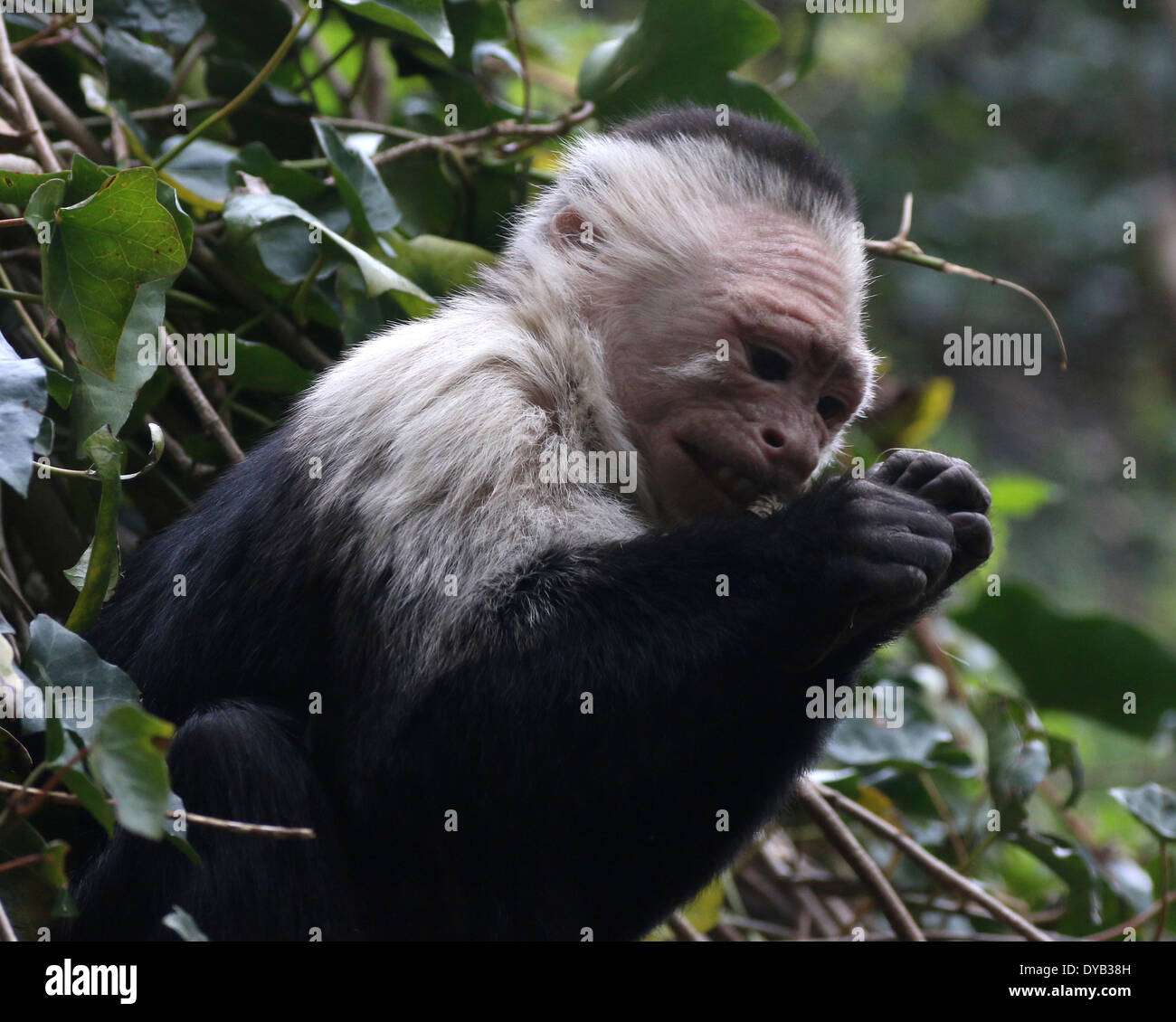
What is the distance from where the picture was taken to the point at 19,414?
232 cm

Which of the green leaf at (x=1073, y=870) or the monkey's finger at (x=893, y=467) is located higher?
the monkey's finger at (x=893, y=467)

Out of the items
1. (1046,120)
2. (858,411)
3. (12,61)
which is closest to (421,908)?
(858,411)

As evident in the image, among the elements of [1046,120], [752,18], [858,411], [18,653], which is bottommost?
[18,653]

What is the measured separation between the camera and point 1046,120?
13453 millimetres

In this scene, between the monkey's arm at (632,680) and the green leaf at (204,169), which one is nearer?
the monkey's arm at (632,680)

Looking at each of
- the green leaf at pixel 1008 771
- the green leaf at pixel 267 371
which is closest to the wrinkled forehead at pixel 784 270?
the green leaf at pixel 267 371

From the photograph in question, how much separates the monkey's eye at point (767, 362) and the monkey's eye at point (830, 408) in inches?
7.2

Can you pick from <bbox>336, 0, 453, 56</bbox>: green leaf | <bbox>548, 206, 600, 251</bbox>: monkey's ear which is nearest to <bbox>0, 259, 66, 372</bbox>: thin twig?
<bbox>336, 0, 453, 56</bbox>: green leaf

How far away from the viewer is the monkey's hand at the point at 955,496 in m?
2.90

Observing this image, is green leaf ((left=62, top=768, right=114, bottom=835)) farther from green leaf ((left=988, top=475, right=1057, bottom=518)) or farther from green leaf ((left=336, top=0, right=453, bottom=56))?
green leaf ((left=988, top=475, right=1057, bottom=518))

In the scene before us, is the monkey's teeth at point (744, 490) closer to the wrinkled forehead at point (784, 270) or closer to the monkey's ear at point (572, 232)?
the wrinkled forehead at point (784, 270)

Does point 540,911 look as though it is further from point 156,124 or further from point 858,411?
point 156,124

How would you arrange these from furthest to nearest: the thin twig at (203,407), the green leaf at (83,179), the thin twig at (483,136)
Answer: the thin twig at (483,136)
the thin twig at (203,407)
the green leaf at (83,179)

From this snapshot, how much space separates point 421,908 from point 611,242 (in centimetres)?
179
